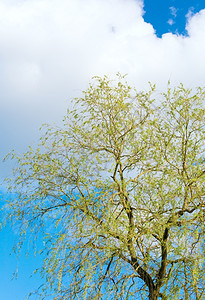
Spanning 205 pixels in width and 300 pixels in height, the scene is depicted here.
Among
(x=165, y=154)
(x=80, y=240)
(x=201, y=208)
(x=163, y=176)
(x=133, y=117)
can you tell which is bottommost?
(x=80, y=240)

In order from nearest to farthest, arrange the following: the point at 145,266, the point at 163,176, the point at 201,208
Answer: the point at 201,208, the point at 145,266, the point at 163,176

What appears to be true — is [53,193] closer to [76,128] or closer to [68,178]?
[68,178]

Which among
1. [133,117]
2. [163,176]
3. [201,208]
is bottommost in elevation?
[201,208]

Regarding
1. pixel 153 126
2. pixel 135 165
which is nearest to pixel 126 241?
pixel 135 165

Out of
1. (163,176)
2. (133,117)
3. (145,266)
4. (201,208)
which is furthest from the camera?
(133,117)

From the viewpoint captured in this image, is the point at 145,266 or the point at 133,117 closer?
the point at 145,266

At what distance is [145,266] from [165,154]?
2.16m

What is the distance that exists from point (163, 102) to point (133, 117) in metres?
0.67

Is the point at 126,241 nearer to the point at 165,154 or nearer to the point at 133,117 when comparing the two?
the point at 165,154

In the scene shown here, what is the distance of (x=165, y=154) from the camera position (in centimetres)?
741

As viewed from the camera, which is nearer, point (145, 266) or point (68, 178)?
point (145, 266)

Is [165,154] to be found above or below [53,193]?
above

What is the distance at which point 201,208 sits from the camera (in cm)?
627

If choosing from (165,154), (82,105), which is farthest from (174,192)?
(82,105)
